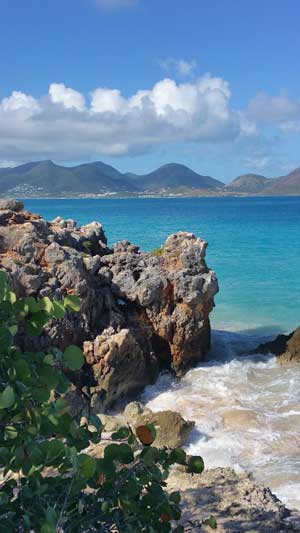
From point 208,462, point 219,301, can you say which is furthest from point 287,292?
point 208,462

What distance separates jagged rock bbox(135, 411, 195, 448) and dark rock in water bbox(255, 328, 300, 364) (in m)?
6.58

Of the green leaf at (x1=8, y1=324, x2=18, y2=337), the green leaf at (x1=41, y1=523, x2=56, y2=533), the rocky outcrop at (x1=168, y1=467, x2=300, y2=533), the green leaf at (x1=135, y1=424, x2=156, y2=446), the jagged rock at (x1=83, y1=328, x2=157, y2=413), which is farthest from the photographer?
the jagged rock at (x1=83, y1=328, x2=157, y2=413)

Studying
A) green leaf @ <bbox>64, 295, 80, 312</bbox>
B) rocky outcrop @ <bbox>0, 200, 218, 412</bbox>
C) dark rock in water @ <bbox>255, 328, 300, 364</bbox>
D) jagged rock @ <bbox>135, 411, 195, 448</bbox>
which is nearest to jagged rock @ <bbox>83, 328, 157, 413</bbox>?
rocky outcrop @ <bbox>0, 200, 218, 412</bbox>

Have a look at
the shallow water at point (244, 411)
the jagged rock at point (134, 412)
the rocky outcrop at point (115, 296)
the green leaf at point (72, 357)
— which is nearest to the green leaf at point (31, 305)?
the green leaf at point (72, 357)

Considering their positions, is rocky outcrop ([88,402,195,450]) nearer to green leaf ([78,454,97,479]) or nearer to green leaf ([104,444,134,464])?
green leaf ([104,444,134,464])

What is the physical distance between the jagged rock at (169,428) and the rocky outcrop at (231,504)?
93.3 inches

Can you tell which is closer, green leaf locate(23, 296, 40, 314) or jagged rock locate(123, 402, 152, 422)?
green leaf locate(23, 296, 40, 314)

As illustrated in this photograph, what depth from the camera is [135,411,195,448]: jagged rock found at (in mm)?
11539

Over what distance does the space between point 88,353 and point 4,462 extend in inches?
443

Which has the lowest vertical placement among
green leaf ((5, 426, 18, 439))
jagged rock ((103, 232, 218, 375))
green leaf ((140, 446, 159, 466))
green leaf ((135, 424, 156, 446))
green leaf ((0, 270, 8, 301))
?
jagged rock ((103, 232, 218, 375))

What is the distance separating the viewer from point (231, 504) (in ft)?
26.2

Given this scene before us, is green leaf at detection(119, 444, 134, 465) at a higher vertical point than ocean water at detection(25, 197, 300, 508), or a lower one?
higher

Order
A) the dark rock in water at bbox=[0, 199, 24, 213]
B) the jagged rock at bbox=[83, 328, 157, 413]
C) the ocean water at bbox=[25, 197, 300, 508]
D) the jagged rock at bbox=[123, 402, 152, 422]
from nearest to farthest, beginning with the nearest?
the ocean water at bbox=[25, 197, 300, 508] < the jagged rock at bbox=[123, 402, 152, 422] < the jagged rock at bbox=[83, 328, 157, 413] < the dark rock in water at bbox=[0, 199, 24, 213]

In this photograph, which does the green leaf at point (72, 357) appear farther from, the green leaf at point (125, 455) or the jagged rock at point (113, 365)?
the jagged rock at point (113, 365)
